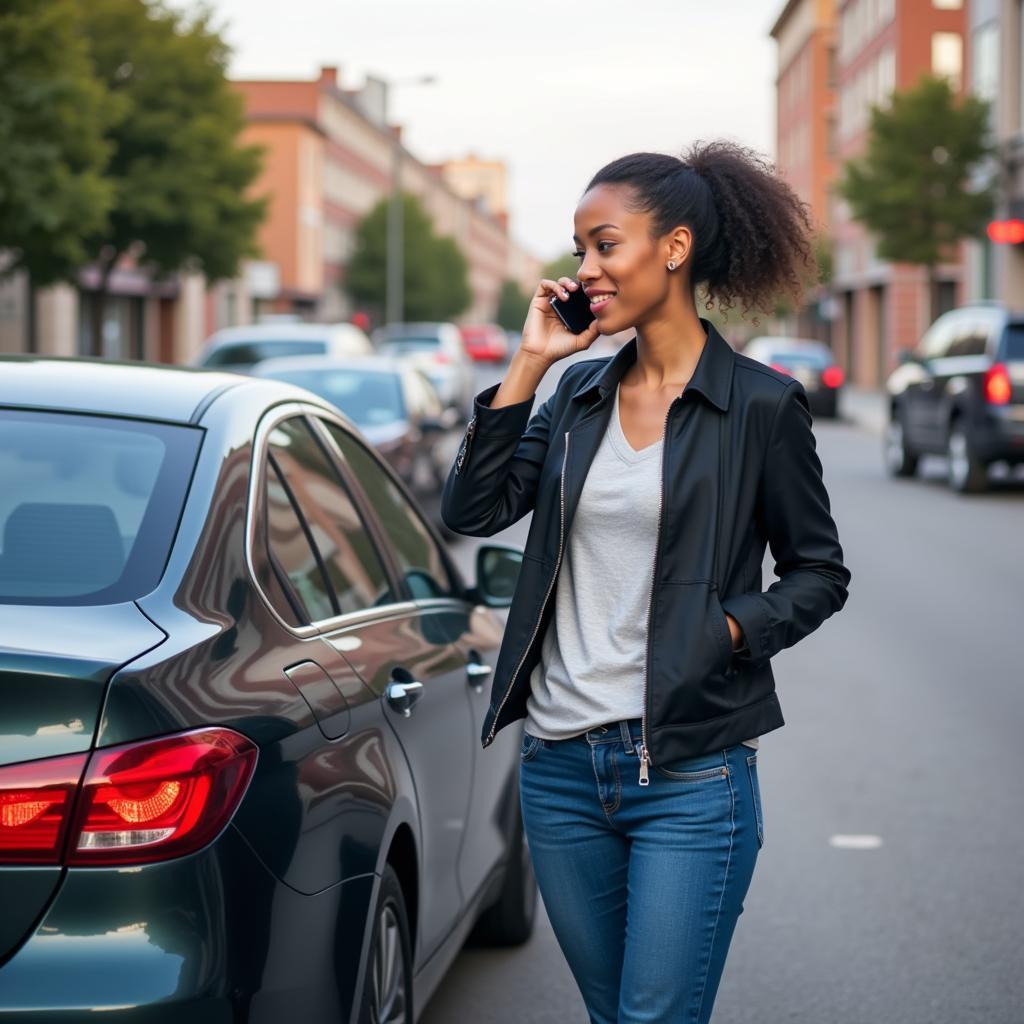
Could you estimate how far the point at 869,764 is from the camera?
7359mm

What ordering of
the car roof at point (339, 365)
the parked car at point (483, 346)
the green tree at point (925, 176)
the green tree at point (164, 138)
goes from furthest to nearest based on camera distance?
the parked car at point (483, 346), the green tree at point (925, 176), the green tree at point (164, 138), the car roof at point (339, 365)

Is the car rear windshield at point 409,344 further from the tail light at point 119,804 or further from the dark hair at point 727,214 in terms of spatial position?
the tail light at point 119,804

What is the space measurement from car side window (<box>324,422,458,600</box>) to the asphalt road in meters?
1.02

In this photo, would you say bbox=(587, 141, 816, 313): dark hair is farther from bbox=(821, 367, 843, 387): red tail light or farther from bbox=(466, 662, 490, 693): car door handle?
bbox=(821, 367, 843, 387): red tail light

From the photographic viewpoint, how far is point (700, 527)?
2834 millimetres

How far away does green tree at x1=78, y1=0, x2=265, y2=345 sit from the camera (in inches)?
1358

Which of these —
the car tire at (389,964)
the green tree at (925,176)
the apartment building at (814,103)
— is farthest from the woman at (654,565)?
the apartment building at (814,103)

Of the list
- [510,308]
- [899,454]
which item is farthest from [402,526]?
[510,308]

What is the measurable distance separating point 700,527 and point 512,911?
2381 millimetres

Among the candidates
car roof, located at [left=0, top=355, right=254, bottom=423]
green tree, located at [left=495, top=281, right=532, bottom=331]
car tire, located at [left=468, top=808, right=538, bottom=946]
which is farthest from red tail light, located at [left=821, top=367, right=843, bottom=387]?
green tree, located at [left=495, top=281, right=532, bottom=331]

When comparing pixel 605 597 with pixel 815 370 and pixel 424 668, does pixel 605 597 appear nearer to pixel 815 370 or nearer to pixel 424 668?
pixel 424 668

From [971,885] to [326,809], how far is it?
3255 millimetres

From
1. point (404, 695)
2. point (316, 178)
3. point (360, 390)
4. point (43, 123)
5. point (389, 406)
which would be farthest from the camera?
point (316, 178)

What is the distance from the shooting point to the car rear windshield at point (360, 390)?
1441 centimetres
